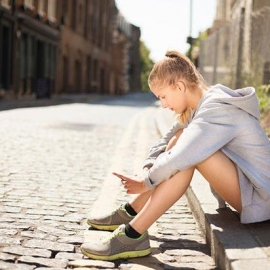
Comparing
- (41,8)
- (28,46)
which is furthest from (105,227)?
(41,8)

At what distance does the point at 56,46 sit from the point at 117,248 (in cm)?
2939

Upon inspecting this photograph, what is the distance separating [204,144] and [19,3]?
23.1 meters

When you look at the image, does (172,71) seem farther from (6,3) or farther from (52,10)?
(52,10)

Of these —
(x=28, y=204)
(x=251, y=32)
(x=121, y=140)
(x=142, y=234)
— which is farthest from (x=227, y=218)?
(x=251, y=32)

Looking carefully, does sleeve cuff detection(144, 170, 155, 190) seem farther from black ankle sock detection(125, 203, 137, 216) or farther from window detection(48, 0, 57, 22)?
window detection(48, 0, 57, 22)

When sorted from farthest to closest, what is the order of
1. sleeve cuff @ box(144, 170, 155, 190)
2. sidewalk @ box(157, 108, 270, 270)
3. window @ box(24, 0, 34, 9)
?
1. window @ box(24, 0, 34, 9)
2. sleeve cuff @ box(144, 170, 155, 190)
3. sidewalk @ box(157, 108, 270, 270)

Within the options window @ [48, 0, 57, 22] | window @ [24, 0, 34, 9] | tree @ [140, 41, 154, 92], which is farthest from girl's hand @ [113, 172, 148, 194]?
tree @ [140, 41, 154, 92]

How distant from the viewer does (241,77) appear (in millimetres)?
11211

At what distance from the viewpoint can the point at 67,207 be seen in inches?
164

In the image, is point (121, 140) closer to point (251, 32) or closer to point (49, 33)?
point (251, 32)

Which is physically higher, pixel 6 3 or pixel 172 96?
pixel 6 3

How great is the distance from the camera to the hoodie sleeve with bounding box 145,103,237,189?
287 cm

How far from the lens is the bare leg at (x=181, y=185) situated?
2.95 m

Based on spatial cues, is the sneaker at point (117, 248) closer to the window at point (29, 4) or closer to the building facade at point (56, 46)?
the building facade at point (56, 46)
